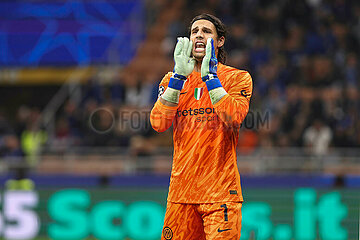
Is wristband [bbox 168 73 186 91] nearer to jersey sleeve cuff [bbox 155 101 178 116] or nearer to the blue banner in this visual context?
jersey sleeve cuff [bbox 155 101 178 116]

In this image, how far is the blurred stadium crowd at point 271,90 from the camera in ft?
40.0

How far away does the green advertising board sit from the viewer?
29.7 feet

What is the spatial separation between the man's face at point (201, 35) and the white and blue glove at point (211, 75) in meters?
0.12

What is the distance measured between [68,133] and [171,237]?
10527 mm

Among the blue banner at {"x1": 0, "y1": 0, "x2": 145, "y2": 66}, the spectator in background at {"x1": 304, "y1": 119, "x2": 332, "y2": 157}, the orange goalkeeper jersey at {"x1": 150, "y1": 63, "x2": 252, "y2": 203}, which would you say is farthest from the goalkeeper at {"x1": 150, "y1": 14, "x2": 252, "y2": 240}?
the blue banner at {"x1": 0, "y1": 0, "x2": 145, "y2": 66}

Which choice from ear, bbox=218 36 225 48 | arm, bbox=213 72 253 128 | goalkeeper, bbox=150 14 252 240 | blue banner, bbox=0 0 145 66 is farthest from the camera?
blue banner, bbox=0 0 145 66

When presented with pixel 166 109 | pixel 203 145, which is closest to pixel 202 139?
pixel 203 145

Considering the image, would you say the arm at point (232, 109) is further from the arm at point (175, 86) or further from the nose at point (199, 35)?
the nose at point (199, 35)

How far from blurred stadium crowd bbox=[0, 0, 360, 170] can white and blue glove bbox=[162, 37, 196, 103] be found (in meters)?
7.09

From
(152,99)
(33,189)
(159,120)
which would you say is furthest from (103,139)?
(159,120)

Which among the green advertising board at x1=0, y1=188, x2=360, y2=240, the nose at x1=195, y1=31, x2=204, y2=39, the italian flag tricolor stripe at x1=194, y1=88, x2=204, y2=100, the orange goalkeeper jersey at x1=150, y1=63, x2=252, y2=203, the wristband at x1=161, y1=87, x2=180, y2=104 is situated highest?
the nose at x1=195, y1=31, x2=204, y2=39

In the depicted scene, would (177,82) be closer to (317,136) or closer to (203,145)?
(203,145)

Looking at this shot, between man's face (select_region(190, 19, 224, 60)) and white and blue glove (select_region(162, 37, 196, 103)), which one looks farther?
man's face (select_region(190, 19, 224, 60))

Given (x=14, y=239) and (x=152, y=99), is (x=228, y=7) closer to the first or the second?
(x=152, y=99)
